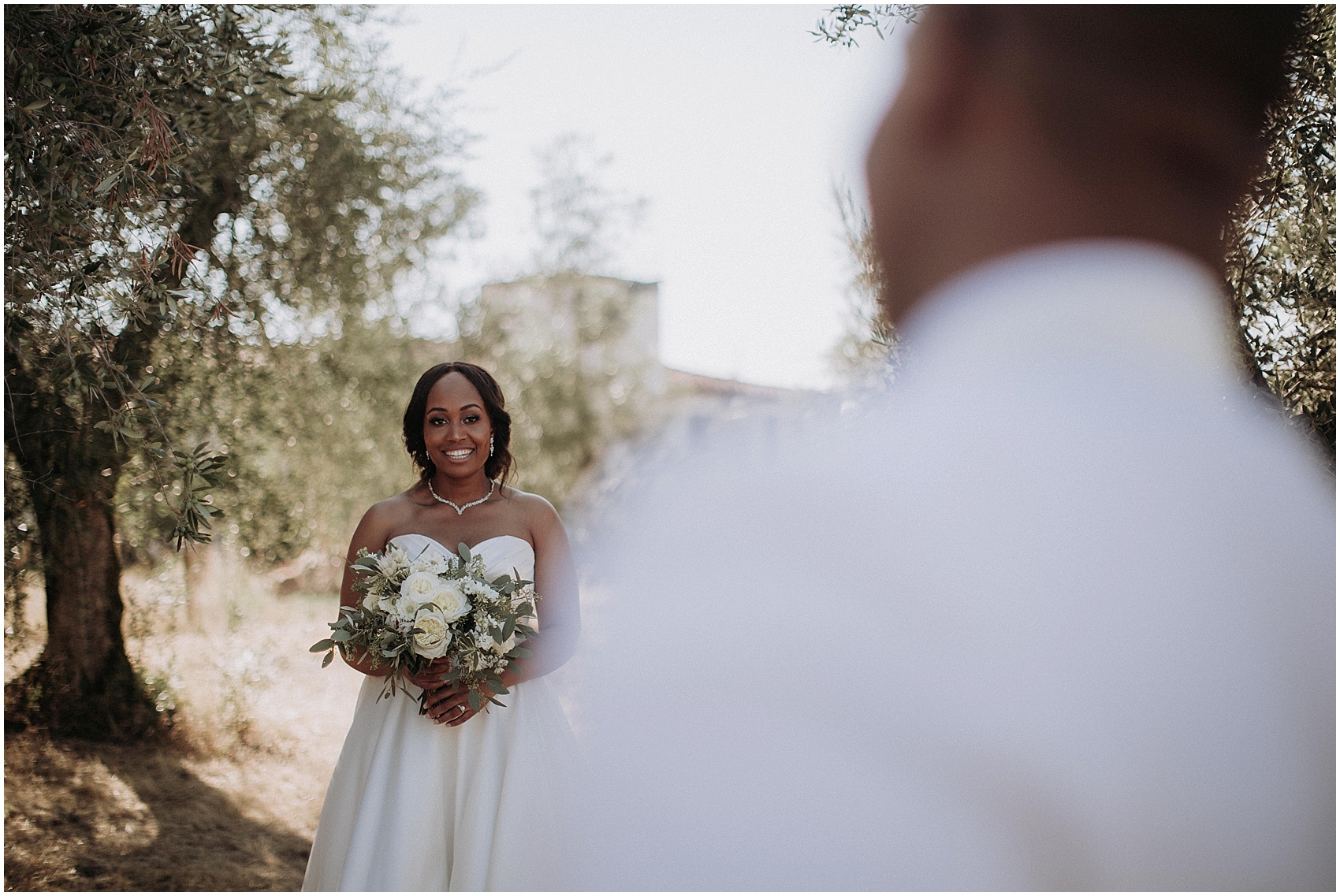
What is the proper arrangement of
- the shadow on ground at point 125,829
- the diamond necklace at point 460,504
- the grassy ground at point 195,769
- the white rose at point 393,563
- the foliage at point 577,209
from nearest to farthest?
the white rose at point 393,563 < the diamond necklace at point 460,504 < the shadow on ground at point 125,829 < the grassy ground at point 195,769 < the foliage at point 577,209

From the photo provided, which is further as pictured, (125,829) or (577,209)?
(577,209)

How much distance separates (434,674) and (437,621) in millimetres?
288

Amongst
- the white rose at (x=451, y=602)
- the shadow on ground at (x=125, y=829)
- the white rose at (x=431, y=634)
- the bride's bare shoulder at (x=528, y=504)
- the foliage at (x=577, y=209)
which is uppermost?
the foliage at (x=577, y=209)

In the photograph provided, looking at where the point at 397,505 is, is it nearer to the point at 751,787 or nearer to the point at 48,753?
the point at 751,787

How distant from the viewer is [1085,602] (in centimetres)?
159

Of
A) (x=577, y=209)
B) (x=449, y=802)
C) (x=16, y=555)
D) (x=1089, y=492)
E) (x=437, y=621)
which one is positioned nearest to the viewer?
(x=1089, y=492)

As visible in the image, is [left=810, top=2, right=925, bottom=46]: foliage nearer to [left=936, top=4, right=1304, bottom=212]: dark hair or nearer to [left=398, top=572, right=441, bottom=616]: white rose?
[left=936, top=4, right=1304, bottom=212]: dark hair

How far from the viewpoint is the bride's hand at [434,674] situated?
9.23ft

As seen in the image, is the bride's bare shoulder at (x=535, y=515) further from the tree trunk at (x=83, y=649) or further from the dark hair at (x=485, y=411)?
the tree trunk at (x=83, y=649)

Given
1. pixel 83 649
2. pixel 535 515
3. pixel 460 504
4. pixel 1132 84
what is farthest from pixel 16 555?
pixel 1132 84

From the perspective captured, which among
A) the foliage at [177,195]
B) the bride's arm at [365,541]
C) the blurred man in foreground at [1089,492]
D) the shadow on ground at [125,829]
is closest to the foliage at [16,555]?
the foliage at [177,195]

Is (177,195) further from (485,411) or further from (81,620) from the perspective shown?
(81,620)

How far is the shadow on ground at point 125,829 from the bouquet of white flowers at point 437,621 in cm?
277

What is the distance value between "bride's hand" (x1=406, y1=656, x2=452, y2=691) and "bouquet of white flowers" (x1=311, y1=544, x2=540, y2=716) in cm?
3
